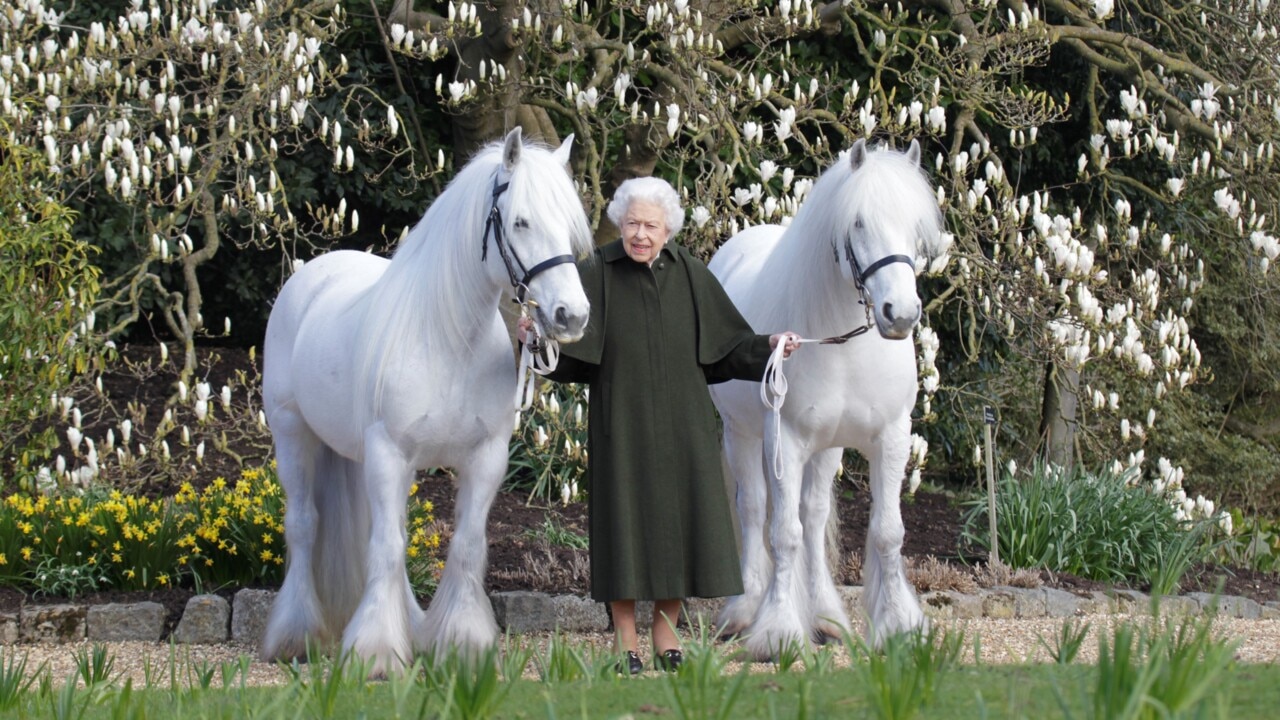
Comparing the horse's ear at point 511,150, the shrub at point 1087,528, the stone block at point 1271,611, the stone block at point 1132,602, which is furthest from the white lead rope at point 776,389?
the stone block at point 1271,611

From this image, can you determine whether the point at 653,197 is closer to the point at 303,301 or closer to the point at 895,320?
the point at 895,320

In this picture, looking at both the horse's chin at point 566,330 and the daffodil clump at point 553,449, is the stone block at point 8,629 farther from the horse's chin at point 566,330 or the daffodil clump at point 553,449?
the horse's chin at point 566,330

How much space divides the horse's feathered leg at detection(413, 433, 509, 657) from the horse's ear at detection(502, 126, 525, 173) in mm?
919

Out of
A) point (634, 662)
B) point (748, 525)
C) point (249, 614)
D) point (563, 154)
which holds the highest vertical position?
point (563, 154)

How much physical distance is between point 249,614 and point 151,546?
0.64 m

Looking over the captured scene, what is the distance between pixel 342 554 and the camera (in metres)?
5.41

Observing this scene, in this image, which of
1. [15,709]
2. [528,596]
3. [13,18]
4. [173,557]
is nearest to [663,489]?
[528,596]

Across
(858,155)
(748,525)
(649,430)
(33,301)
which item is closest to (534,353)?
(649,430)

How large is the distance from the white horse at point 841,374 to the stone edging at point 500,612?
463 millimetres

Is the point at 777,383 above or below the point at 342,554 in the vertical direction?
above

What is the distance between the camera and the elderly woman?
4496 mm

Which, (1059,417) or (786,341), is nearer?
(786,341)

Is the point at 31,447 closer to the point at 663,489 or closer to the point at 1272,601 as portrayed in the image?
the point at 663,489

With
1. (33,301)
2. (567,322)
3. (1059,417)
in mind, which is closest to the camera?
(567,322)
